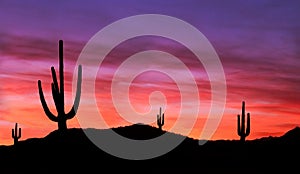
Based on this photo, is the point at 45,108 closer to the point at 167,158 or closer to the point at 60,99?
the point at 60,99

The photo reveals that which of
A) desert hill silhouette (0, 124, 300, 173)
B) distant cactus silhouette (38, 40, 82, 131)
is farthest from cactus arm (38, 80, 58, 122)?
desert hill silhouette (0, 124, 300, 173)

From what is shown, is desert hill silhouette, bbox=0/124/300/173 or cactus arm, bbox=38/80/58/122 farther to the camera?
desert hill silhouette, bbox=0/124/300/173

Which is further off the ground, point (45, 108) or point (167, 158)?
point (45, 108)

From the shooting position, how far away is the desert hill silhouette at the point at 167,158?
2980cm

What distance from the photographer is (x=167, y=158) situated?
35094 millimetres

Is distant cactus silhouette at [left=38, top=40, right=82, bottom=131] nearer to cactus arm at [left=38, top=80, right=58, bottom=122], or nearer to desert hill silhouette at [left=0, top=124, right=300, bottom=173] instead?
cactus arm at [left=38, top=80, right=58, bottom=122]

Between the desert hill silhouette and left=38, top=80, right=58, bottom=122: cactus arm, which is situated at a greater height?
left=38, top=80, right=58, bottom=122: cactus arm

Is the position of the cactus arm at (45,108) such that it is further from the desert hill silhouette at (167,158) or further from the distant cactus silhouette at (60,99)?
the desert hill silhouette at (167,158)

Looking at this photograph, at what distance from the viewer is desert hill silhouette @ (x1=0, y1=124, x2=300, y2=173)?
29.8m

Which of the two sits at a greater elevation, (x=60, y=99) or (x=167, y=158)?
(x=60, y=99)

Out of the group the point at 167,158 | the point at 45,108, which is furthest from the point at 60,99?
the point at 167,158

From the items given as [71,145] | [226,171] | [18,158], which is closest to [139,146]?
[71,145]

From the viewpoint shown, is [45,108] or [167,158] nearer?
[45,108]

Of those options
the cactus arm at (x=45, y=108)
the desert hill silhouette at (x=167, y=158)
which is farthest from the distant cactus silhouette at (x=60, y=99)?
the desert hill silhouette at (x=167, y=158)
